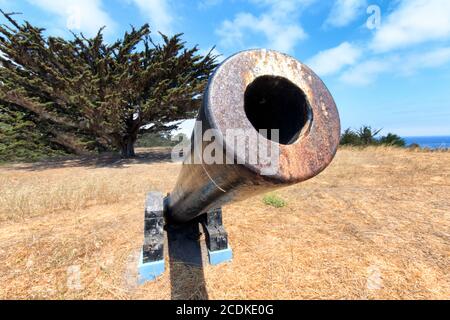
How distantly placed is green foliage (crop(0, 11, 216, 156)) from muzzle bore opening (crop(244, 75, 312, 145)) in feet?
33.6

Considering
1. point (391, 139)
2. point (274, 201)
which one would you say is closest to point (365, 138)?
point (391, 139)

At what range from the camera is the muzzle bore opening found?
3.39 ft

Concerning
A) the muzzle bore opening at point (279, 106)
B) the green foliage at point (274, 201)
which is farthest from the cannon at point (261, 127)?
the green foliage at point (274, 201)

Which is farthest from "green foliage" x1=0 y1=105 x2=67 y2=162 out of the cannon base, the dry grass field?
the cannon base

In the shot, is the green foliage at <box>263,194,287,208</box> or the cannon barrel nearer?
the cannon barrel

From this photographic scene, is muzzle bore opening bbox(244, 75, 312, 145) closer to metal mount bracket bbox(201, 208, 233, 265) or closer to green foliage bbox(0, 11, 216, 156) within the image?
metal mount bracket bbox(201, 208, 233, 265)

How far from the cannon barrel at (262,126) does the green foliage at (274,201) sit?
3791mm

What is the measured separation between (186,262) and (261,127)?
90.8 inches

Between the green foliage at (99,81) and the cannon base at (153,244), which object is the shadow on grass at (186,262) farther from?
the green foliage at (99,81)

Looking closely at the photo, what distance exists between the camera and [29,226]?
3.81m
